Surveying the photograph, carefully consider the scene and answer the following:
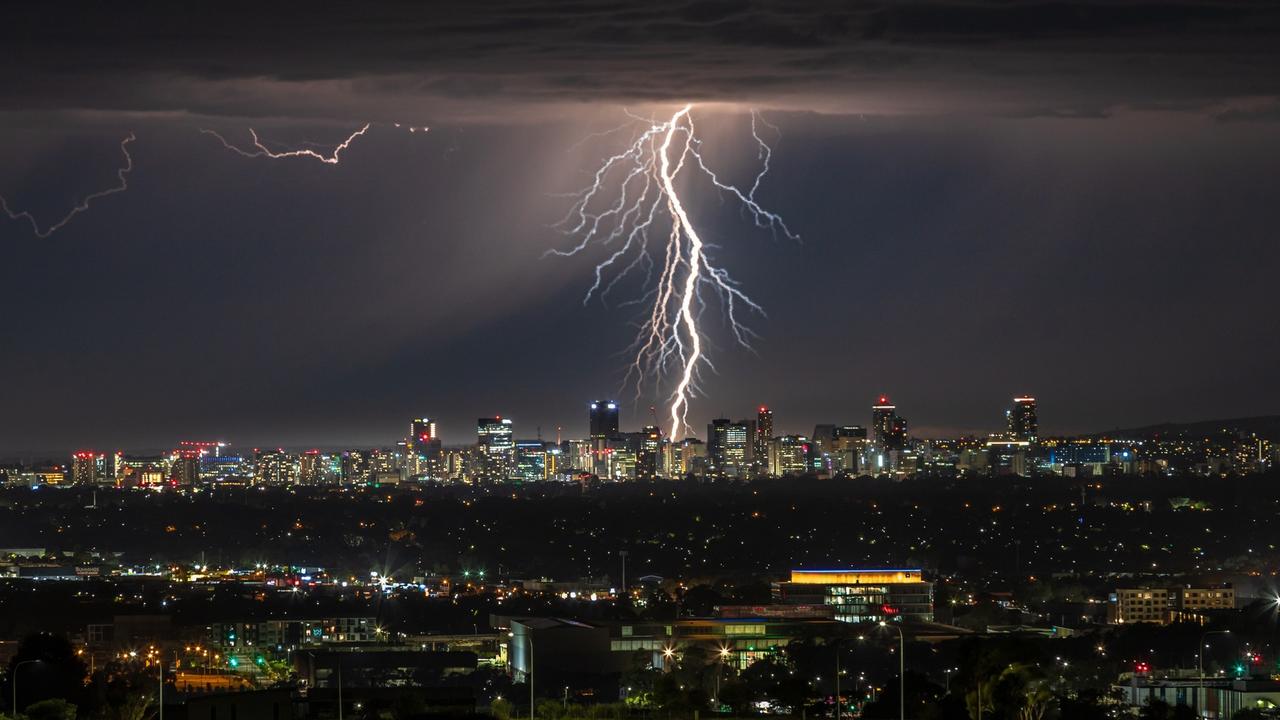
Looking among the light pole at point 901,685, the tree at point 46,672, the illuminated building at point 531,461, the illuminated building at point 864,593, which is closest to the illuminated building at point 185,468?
the illuminated building at point 531,461

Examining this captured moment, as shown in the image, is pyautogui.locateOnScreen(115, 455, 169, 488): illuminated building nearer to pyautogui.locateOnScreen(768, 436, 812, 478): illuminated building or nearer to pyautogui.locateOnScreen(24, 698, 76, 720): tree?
pyautogui.locateOnScreen(768, 436, 812, 478): illuminated building

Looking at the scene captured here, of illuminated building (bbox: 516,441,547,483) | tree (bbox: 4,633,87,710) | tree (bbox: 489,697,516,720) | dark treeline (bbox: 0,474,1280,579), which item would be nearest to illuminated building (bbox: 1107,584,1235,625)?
dark treeline (bbox: 0,474,1280,579)

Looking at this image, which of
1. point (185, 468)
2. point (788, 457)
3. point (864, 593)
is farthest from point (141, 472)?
point (864, 593)

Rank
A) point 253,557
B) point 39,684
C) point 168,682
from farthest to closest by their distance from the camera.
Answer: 1. point 253,557
2. point 168,682
3. point 39,684

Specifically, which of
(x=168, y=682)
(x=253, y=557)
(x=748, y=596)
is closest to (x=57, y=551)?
(x=253, y=557)

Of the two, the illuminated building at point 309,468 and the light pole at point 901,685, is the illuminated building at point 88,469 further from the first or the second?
the light pole at point 901,685

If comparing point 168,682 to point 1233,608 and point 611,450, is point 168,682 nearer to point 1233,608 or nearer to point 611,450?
point 1233,608
